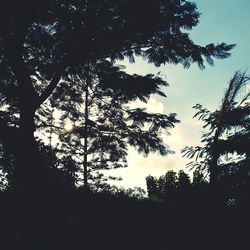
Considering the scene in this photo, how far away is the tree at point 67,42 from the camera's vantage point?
9.20 m

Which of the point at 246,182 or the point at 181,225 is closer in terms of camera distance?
the point at 246,182

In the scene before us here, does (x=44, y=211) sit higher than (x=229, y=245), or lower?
higher

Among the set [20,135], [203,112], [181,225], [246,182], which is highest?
[203,112]

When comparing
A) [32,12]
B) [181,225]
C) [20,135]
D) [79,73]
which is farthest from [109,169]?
[32,12]

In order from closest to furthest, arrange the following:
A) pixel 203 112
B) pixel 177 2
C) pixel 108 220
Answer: pixel 177 2 < pixel 108 220 < pixel 203 112

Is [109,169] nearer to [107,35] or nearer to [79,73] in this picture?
[79,73]

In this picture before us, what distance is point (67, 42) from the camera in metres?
10.1

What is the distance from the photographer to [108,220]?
12.5 meters

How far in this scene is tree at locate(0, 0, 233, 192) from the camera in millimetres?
9203

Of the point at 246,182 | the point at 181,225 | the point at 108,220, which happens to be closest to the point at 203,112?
the point at 246,182

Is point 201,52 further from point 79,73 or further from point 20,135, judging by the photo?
point 20,135

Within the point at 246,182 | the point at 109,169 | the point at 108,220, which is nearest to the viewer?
the point at 246,182

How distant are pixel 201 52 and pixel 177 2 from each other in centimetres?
173

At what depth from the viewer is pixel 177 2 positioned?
31.9 feet
